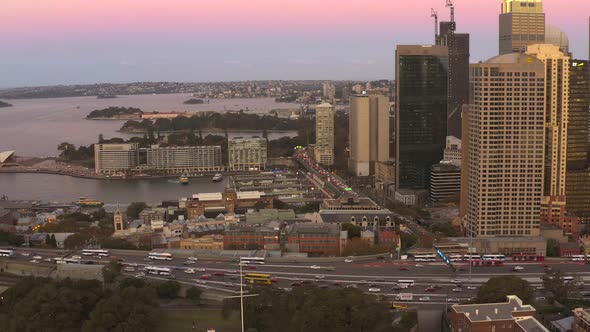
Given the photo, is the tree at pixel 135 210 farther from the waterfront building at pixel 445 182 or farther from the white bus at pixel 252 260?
the waterfront building at pixel 445 182

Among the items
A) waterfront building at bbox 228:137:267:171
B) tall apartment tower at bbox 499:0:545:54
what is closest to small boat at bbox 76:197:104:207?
waterfront building at bbox 228:137:267:171

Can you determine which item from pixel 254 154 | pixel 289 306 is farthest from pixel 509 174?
pixel 254 154

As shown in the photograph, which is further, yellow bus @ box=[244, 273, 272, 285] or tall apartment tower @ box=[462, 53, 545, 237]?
tall apartment tower @ box=[462, 53, 545, 237]

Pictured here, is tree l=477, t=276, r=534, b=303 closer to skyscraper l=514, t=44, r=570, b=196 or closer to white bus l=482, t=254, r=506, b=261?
Answer: white bus l=482, t=254, r=506, b=261

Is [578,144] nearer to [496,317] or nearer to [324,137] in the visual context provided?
[496,317]

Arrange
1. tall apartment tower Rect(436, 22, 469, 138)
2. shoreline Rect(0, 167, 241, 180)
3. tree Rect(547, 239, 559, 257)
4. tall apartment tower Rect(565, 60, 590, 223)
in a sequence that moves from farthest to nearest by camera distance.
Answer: tall apartment tower Rect(436, 22, 469, 138), shoreline Rect(0, 167, 241, 180), tall apartment tower Rect(565, 60, 590, 223), tree Rect(547, 239, 559, 257)

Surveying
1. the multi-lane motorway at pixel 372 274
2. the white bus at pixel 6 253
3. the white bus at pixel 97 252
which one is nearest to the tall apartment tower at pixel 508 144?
the multi-lane motorway at pixel 372 274

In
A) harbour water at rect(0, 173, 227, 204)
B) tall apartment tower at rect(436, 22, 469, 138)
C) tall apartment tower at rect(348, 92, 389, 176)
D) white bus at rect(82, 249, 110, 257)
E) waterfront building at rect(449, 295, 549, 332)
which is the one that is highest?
tall apartment tower at rect(436, 22, 469, 138)
